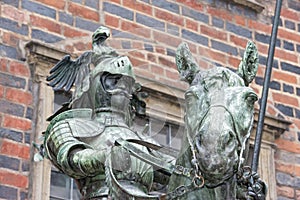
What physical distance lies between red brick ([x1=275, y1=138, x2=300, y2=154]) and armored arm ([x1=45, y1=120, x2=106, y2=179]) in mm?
4095

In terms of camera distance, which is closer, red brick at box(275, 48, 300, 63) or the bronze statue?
the bronze statue

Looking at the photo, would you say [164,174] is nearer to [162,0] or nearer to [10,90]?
[10,90]

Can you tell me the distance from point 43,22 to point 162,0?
1.26m

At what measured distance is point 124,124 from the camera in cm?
503

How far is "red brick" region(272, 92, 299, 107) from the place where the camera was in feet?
29.7

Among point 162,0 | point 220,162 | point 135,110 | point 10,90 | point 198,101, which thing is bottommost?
point 220,162

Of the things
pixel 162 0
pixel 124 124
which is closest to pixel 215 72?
pixel 124 124

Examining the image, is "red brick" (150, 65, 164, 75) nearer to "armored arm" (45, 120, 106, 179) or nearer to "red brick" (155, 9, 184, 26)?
"armored arm" (45, 120, 106, 179)

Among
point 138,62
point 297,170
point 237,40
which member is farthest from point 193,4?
→ point 138,62

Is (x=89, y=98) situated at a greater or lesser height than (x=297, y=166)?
lesser

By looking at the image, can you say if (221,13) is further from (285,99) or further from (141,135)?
(141,135)

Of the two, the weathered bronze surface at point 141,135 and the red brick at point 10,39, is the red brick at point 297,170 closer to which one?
the red brick at point 10,39

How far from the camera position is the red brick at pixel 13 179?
714 cm

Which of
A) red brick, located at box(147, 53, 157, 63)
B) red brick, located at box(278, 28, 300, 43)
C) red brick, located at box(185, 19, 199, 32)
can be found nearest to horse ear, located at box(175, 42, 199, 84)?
red brick, located at box(147, 53, 157, 63)
